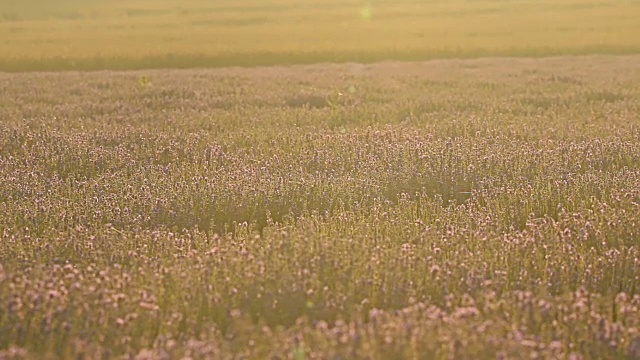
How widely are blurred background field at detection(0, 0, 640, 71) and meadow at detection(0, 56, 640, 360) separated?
12.5 metres

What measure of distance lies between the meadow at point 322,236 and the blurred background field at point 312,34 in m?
12.5

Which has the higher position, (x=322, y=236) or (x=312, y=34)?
(x=312, y=34)

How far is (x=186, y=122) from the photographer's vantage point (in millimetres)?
9531

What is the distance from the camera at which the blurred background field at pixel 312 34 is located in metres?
22.3

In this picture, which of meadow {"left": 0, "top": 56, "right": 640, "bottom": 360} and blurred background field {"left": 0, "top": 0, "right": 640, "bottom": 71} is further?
blurred background field {"left": 0, "top": 0, "right": 640, "bottom": 71}

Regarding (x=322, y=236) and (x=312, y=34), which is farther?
(x=312, y=34)

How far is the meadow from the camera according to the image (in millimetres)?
3496

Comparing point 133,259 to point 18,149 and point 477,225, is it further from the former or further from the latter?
point 18,149

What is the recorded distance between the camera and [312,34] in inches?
1108

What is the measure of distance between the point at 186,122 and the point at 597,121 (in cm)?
428

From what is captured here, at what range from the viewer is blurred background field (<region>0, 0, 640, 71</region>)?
22.3 metres

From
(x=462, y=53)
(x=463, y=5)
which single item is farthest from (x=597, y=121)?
(x=463, y=5)

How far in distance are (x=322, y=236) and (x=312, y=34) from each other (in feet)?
78.6

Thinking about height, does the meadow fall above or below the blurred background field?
below
